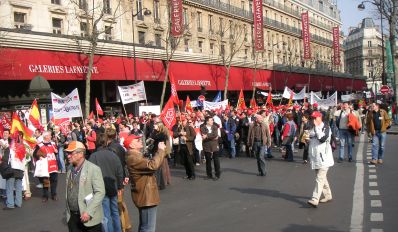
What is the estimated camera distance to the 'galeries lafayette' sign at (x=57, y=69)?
24.7 meters

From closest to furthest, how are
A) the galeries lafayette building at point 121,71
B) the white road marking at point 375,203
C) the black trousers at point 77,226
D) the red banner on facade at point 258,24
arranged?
the black trousers at point 77,226
the white road marking at point 375,203
the galeries lafayette building at point 121,71
the red banner on facade at point 258,24

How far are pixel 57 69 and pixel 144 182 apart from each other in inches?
845

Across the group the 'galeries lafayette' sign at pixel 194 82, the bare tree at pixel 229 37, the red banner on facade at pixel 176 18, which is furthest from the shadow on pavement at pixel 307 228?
the bare tree at pixel 229 37

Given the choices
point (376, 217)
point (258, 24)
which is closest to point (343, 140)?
point (376, 217)

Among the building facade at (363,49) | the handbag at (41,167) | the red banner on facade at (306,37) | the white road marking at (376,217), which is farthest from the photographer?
the building facade at (363,49)

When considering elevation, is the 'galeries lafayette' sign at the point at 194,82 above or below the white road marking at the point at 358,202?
above

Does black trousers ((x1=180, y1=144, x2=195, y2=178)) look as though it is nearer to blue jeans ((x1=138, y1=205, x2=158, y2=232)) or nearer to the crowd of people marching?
the crowd of people marching

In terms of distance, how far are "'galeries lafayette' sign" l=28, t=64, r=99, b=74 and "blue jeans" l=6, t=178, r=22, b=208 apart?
576 inches

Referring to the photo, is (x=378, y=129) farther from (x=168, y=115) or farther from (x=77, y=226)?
(x=77, y=226)

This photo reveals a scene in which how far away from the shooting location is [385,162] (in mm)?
13898

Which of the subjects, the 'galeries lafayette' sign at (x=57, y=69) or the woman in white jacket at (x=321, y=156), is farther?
the 'galeries lafayette' sign at (x=57, y=69)

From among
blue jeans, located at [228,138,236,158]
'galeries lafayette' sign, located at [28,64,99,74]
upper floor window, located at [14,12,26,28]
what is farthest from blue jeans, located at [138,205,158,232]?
upper floor window, located at [14,12,26,28]

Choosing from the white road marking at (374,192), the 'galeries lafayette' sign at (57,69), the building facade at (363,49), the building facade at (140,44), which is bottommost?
the white road marking at (374,192)

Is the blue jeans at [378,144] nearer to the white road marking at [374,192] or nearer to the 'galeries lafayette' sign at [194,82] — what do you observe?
the white road marking at [374,192]
